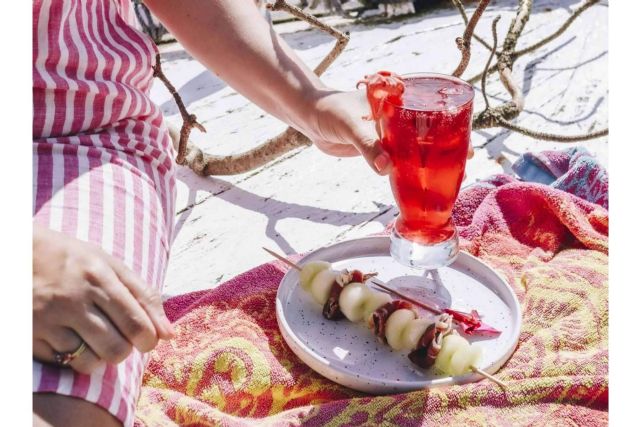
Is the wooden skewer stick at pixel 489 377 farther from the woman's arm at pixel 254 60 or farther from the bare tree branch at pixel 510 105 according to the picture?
the bare tree branch at pixel 510 105

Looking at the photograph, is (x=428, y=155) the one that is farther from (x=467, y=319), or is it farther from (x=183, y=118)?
(x=183, y=118)

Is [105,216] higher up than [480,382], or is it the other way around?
[105,216]

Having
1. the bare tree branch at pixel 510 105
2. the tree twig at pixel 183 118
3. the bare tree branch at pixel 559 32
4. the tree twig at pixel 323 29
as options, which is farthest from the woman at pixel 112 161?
the bare tree branch at pixel 559 32

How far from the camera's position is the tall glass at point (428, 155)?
4.04 ft

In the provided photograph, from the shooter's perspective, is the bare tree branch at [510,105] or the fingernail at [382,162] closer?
the fingernail at [382,162]

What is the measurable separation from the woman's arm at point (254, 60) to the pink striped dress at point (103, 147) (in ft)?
0.37

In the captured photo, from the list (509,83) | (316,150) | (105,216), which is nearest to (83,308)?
(105,216)

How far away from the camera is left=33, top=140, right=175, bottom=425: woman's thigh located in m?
0.97

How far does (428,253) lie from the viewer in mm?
1428

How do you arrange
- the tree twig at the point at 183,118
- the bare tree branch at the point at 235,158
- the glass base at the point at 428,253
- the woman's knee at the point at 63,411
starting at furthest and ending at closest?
the bare tree branch at the point at 235,158 → the tree twig at the point at 183,118 → the glass base at the point at 428,253 → the woman's knee at the point at 63,411

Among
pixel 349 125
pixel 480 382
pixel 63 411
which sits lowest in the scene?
pixel 480 382

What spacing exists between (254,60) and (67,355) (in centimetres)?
81

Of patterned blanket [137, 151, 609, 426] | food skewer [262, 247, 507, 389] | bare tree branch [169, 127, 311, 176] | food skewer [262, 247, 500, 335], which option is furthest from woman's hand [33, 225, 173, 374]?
bare tree branch [169, 127, 311, 176]
